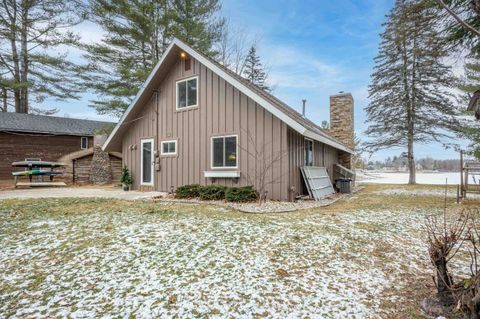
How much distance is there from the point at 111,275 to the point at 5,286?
112 cm

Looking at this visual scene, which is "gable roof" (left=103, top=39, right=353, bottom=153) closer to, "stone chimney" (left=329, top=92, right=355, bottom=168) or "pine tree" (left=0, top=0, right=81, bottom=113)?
"stone chimney" (left=329, top=92, right=355, bottom=168)

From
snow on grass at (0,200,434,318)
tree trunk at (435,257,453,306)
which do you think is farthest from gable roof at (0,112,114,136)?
tree trunk at (435,257,453,306)

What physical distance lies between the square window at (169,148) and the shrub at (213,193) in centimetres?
252

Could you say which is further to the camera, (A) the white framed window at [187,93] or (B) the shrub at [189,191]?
A: (A) the white framed window at [187,93]

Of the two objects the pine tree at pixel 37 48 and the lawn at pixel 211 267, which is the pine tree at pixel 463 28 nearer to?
the lawn at pixel 211 267

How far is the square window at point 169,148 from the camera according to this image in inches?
400

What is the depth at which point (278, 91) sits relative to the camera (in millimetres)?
22438

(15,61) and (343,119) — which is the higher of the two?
(15,61)

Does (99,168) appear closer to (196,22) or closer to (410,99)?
(196,22)

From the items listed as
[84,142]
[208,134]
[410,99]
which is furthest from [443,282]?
[84,142]

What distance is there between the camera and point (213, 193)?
834cm

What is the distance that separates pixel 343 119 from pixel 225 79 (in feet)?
28.7

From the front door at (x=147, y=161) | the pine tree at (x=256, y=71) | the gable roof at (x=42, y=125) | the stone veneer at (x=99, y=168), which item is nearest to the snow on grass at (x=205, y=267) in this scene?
the front door at (x=147, y=161)

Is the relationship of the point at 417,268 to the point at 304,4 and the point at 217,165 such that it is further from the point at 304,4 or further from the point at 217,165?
the point at 304,4
